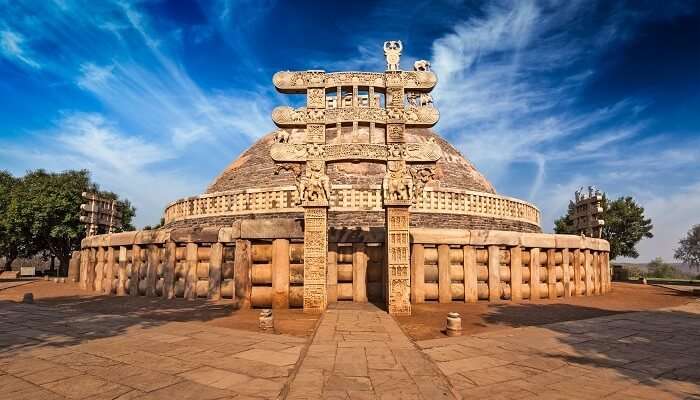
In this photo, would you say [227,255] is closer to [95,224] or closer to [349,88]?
[349,88]

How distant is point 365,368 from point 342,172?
19.3m

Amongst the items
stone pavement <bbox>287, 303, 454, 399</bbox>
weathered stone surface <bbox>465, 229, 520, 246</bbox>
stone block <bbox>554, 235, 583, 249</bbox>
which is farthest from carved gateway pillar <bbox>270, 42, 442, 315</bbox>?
stone block <bbox>554, 235, 583, 249</bbox>

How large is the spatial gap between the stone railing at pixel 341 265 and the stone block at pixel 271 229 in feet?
0.09

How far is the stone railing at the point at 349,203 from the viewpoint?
18.4m

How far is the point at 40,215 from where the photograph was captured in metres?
30.8

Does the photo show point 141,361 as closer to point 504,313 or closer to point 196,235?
point 196,235

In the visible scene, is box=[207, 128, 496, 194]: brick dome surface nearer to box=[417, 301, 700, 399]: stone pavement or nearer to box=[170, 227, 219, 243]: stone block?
box=[170, 227, 219, 243]: stone block

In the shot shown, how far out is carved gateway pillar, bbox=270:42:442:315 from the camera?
9.44 metres

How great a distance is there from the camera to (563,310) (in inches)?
409

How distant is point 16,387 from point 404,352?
4672 mm

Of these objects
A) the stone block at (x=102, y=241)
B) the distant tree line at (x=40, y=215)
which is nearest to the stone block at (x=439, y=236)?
the stone block at (x=102, y=241)

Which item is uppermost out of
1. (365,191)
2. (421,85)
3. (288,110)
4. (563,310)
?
(421,85)

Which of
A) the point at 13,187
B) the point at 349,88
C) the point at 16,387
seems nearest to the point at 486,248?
the point at 349,88

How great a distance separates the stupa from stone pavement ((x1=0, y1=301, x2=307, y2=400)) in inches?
118
